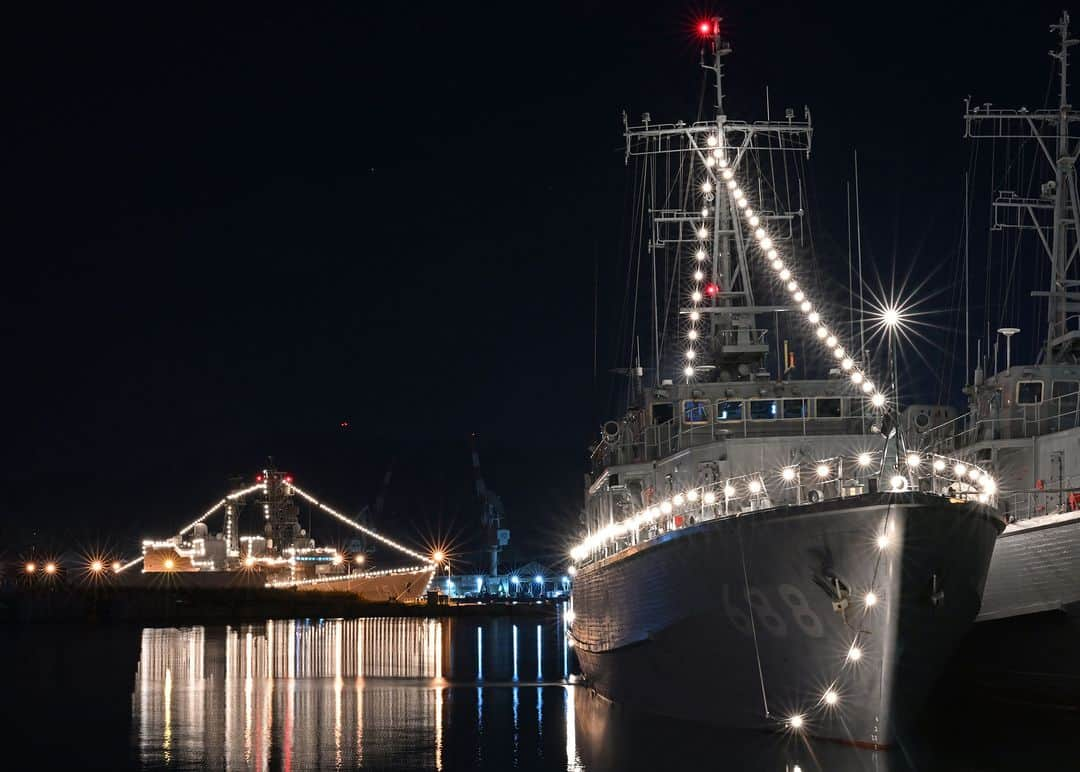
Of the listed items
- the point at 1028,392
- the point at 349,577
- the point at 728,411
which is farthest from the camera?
the point at 349,577

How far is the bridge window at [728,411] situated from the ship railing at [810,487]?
77.0 inches

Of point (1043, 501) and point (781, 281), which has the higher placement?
point (781, 281)

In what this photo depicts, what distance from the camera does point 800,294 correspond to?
27.3 meters

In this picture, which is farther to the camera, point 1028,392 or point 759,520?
point 1028,392

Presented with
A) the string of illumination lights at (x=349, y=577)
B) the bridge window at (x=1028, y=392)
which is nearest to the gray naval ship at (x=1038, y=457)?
the bridge window at (x=1028, y=392)

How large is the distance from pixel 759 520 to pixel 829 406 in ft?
25.0

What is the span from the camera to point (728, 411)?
30.5 meters

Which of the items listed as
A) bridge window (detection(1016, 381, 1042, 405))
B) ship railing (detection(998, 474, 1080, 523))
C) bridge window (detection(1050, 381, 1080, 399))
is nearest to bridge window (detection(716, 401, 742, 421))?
ship railing (detection(998, 474, 1080, 523))

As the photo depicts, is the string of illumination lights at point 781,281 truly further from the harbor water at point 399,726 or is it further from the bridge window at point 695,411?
the harbor water at point 399,726

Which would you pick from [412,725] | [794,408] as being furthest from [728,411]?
[412,725]

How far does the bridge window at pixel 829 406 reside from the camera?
30266 mm

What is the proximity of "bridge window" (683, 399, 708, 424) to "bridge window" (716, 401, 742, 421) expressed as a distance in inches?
14.3

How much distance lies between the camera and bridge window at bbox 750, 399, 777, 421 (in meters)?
30.2

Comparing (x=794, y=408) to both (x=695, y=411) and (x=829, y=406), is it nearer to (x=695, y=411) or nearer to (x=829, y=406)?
(x=829, y=406)
